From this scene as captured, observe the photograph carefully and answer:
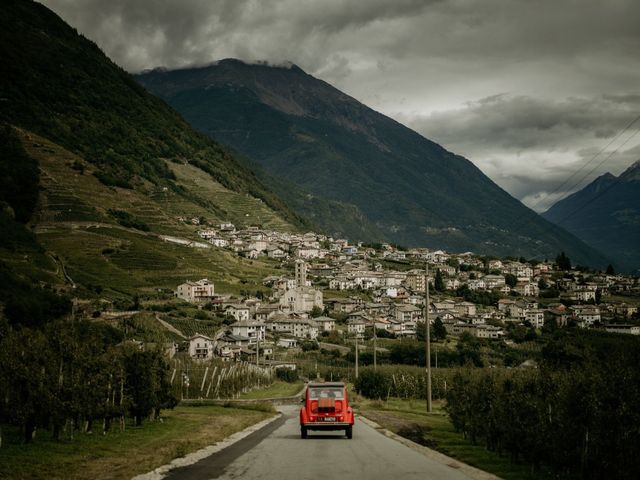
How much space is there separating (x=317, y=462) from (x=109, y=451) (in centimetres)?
810

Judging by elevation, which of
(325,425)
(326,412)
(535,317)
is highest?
(535,317)

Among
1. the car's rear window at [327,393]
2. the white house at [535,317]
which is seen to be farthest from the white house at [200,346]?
the car's rear window at [327,393]

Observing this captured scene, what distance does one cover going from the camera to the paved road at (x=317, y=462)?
16.1m

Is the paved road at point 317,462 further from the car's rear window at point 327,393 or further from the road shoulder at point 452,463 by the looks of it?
the car's rear window at point 327,393

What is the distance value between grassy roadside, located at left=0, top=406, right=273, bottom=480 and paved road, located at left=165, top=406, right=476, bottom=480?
143 cm

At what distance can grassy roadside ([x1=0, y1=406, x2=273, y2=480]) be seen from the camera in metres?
17.4

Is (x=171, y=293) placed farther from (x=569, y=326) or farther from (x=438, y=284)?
(x=438, y=284)

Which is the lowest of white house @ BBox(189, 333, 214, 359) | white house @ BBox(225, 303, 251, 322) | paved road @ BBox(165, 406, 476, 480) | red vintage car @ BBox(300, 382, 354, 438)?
paved road @ BBox(165, 406, 476, 480)

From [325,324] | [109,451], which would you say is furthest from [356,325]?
[109,451]

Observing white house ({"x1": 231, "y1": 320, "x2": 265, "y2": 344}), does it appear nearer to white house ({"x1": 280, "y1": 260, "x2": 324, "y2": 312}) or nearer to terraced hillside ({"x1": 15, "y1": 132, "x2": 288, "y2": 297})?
terraced hillside ({"x1": 15, "y1": 132, "x2": 288, "y2": 297})

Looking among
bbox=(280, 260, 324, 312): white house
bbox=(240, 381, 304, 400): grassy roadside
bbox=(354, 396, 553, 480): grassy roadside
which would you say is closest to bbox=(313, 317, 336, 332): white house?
bbox=(280, 260, 324, 312): white house

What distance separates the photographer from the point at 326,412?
26.9m

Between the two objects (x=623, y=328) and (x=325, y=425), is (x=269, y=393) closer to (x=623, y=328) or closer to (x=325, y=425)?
(x=325, y=425)

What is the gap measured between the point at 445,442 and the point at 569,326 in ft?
339
